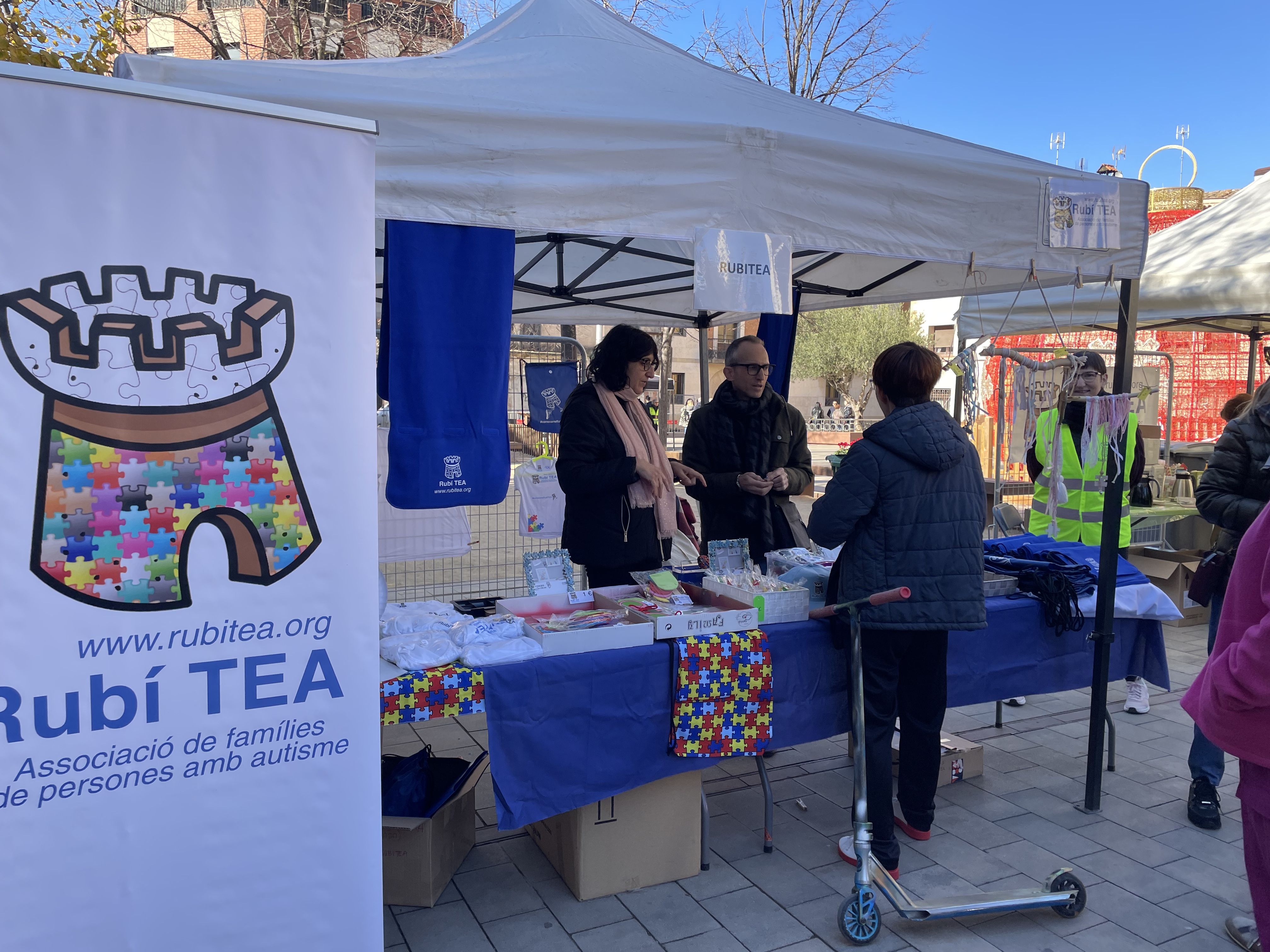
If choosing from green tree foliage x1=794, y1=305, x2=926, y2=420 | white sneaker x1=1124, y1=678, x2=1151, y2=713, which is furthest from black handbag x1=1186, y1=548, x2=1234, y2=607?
green tree foliage x1=794, y1=305, x2=926, y2=420

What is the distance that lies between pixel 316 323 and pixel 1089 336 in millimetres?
14683

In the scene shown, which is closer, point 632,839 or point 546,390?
point 632,839

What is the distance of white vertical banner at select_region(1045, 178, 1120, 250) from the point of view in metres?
3.17

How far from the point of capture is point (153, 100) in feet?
5.51

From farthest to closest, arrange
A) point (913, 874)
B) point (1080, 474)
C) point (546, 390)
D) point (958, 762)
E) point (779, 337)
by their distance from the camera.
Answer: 1. point (779, 337)
2. point (546, 390)
3. point (1080, 474)
4. point (958, 762)
5. point (913, 874)

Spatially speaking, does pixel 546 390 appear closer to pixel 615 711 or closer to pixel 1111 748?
pixel 615 711

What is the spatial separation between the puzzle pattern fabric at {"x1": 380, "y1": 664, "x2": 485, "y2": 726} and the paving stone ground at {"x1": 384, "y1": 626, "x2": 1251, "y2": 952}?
73 cm

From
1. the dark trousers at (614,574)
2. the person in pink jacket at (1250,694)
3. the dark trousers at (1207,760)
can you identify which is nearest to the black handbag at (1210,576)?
the dark trousers at (1207,760)

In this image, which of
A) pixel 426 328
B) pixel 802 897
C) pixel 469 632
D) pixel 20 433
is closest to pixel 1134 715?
pixel 802 897

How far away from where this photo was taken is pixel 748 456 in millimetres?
3758

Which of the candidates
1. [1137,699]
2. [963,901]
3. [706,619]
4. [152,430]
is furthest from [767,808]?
[1137,699]

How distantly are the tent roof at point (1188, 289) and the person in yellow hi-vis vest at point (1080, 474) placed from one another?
1.50 m

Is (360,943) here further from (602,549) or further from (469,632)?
(602,549)

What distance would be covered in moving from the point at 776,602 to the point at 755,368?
3.85 ft
